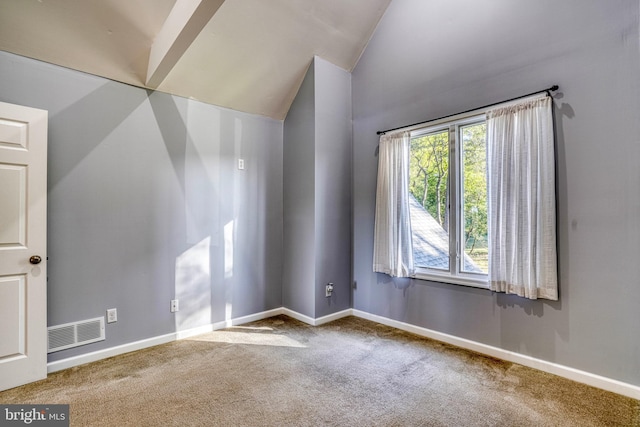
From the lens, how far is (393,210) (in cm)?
359

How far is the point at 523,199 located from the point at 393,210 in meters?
1.27

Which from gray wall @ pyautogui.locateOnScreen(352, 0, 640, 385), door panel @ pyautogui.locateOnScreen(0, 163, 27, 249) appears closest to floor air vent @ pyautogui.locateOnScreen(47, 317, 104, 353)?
door panel @ pyautogui.locateOnScreen(0, 163, 27, 249)

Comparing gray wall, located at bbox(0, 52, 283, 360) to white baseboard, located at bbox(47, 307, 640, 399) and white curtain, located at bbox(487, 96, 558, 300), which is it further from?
white curtain, located at bbox(487, 96, 558, 300)

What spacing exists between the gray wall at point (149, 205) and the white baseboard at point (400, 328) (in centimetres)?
7

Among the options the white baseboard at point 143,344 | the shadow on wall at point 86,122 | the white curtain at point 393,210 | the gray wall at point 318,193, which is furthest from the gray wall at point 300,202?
the shadow on wall at point 86,122

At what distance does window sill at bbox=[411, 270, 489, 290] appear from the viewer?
2990 mm

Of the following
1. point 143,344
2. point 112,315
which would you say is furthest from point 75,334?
point 143,344

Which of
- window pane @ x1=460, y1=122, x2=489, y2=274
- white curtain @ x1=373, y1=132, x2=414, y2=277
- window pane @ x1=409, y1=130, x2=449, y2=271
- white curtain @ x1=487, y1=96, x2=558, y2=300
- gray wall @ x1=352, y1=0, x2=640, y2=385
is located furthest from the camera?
white curtain @ x1=373, y1=132, x2=414, y2=277

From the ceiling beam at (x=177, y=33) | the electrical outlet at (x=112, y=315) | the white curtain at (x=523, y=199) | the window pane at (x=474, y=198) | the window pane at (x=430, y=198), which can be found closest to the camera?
the ceiling beam at (x=177, y=33)

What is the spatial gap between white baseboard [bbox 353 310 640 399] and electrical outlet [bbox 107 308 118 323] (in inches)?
109

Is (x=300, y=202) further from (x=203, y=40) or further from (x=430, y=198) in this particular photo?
(x=203, y=40)

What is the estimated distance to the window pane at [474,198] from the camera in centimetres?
307

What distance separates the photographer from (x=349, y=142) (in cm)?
413

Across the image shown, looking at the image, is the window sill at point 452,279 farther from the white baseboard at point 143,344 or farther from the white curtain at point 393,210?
the white baseboard at point 143,344
